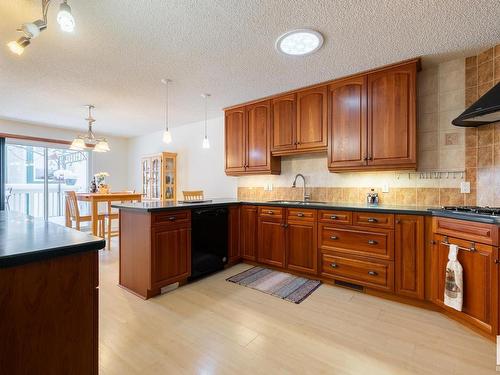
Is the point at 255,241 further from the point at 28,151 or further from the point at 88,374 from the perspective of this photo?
the point at 28,151

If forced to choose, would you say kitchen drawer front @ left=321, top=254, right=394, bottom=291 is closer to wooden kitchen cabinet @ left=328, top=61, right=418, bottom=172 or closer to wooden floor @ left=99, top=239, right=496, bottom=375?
wooden floor @ left=99, top=239, right=496, bottom=375

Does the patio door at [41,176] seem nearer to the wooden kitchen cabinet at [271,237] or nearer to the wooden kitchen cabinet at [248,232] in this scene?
the wooden kitchen cabinet at [248,232]

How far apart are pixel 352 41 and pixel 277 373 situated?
99.5 inches

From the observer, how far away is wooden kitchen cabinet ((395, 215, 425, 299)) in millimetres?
2203

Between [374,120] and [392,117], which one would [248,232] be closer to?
[374,120]

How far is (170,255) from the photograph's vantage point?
2.51 metres

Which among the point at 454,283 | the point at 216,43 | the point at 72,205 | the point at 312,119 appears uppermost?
the point at 216,43

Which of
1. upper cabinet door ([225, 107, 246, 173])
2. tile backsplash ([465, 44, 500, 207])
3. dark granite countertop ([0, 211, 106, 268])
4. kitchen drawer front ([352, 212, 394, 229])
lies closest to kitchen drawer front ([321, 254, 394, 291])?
kitchen drawer front ([352, 212, 394, 229])

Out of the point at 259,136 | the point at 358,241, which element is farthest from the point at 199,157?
the point at 358,241

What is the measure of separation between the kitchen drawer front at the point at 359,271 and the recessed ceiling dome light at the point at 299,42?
2.05 m

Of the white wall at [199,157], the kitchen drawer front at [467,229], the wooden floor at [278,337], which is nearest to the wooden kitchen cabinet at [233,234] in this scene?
the wooden floor at [278,337]

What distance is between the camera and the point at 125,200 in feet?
14.8

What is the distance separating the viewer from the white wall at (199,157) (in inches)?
177

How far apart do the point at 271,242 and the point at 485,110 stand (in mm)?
2327
